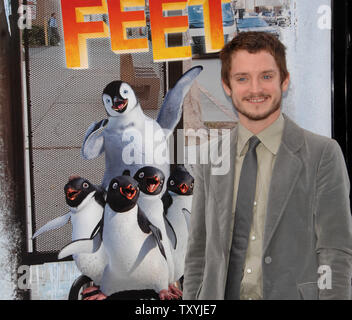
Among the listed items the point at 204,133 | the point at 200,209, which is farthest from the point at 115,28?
→ the point at 200,209

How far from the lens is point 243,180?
152cm

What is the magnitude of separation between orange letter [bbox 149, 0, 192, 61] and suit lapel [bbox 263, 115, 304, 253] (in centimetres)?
72

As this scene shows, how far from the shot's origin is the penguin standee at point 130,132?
1.97 meters

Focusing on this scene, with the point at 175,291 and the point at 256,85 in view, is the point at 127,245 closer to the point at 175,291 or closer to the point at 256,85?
the point at 175,291

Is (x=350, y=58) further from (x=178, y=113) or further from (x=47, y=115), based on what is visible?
(x=47, y=115)

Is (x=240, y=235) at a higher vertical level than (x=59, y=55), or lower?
lower

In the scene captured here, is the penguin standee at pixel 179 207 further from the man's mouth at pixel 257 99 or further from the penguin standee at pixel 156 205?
the man's mouth at pixel 257 99

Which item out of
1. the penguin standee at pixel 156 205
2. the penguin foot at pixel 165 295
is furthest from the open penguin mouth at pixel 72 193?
the penguin foot at pixel 165 295

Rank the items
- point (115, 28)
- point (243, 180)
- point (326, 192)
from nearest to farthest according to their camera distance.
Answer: point (326, 192) < point (243, 180) < point (115, 28)

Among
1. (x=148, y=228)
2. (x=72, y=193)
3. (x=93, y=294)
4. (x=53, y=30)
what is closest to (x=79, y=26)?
(x=53, y=30)

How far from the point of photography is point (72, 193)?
6.54 feet

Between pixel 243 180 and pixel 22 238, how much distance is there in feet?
3.80

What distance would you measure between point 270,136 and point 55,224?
3.70ft

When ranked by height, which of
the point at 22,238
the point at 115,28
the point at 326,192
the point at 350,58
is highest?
the point at 115,28
